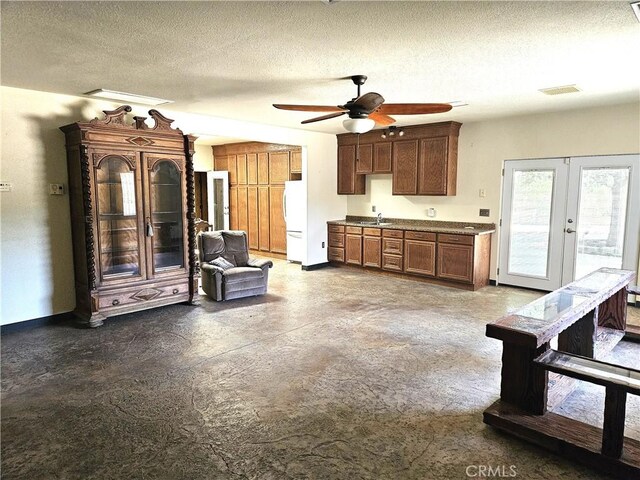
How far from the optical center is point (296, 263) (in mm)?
8211

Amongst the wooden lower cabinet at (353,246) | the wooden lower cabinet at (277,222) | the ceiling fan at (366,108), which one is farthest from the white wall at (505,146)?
the ceiling fan at (366,108)

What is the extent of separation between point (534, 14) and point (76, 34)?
113 inches

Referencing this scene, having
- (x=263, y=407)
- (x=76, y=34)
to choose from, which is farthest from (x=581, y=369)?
(x=76, y=34)

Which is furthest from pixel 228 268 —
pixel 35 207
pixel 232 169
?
pixel 232 169

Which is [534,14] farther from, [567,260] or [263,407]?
[567,260]

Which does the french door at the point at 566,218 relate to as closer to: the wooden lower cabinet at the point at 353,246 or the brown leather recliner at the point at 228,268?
the wooden lower cabinet at the point at 353,246

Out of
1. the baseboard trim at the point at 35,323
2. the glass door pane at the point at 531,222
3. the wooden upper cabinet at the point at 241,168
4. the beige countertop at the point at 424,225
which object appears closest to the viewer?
the baseboard trim at the point at 35,323

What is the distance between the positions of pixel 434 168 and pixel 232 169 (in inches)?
185

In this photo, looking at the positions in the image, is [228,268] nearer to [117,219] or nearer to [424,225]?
[117,219]

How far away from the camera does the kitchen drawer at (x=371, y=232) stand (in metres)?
7.14

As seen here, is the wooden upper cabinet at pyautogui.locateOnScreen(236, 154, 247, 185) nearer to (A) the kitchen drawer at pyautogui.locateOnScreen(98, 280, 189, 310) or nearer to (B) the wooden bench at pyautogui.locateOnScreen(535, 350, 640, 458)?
(A) the kitchen drawer at pyautogui.locateOnScreen(98, 280, 189, 310)

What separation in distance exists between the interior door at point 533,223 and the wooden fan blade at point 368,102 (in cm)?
346

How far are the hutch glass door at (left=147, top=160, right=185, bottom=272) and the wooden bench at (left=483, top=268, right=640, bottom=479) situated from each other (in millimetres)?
3850

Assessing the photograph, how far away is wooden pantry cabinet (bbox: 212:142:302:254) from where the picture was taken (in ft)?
27.6
